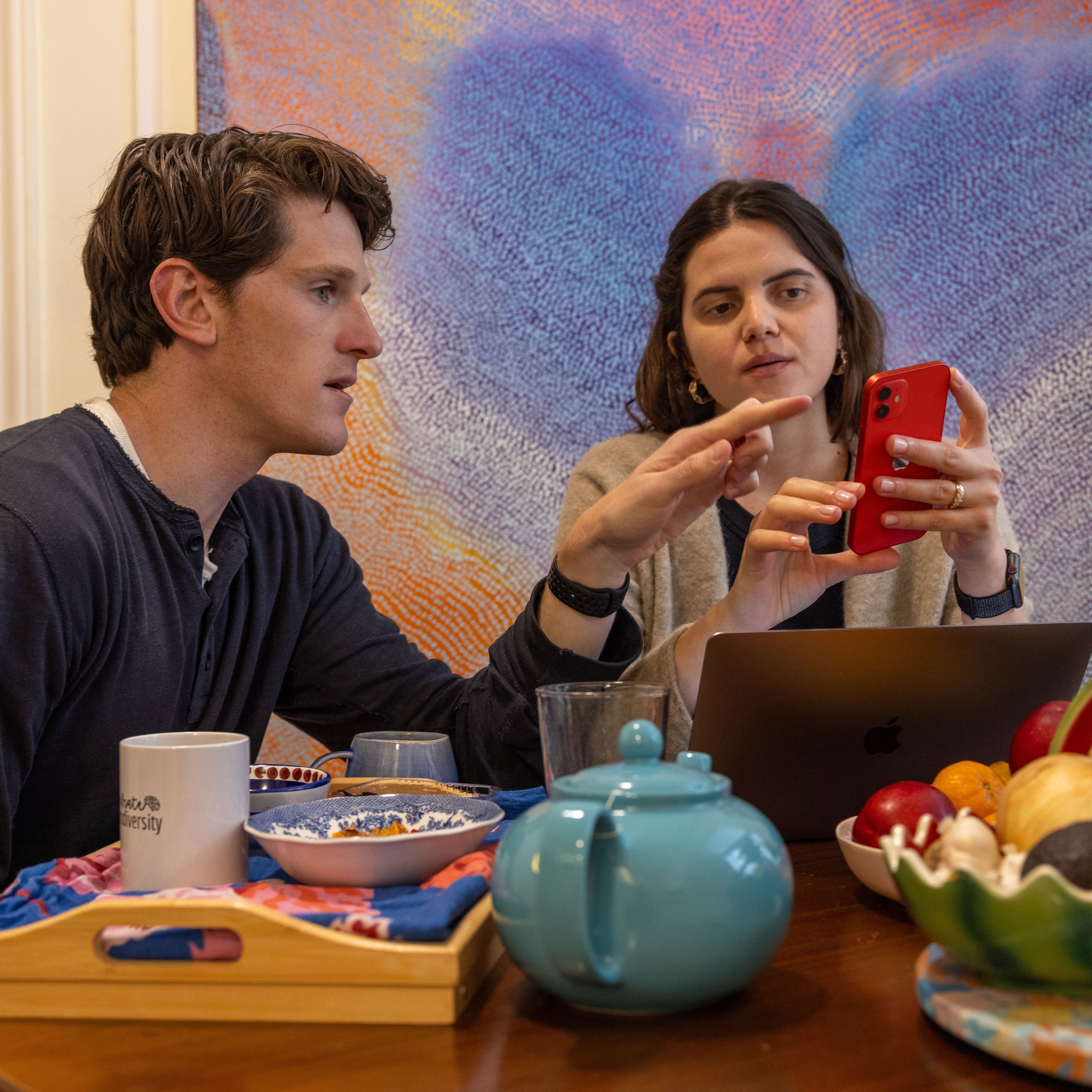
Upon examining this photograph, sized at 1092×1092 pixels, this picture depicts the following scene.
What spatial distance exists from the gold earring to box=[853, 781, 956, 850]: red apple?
117 cm

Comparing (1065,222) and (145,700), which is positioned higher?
(1065,222)

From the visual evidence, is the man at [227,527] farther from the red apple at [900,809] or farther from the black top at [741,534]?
the black top at [741,534]

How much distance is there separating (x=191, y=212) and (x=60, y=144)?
0.70 metres

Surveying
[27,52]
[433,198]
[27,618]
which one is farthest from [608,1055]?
[27,52]

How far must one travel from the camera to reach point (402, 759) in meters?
0.98

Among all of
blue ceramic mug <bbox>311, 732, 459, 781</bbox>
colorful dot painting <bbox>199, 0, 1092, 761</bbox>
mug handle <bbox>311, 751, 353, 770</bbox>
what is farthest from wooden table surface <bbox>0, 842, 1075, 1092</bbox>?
colorful dot painting <bbox>199, 0, 1092, 761</bbox>

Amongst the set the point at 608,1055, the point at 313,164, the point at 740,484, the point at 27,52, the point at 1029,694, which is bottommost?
the point at 608,1055

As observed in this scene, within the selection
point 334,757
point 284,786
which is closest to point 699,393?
point 334,757

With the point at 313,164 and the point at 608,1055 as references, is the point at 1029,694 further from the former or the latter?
the point at 313,164

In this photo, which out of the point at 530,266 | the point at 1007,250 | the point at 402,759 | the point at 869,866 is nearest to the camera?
the point at 869,866

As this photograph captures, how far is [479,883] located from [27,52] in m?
1.78

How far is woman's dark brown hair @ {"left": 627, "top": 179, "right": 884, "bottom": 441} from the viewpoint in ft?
5.42

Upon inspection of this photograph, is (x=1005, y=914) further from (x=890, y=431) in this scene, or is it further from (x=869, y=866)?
(x=890, y=431)

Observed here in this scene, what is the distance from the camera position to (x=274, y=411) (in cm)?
129
